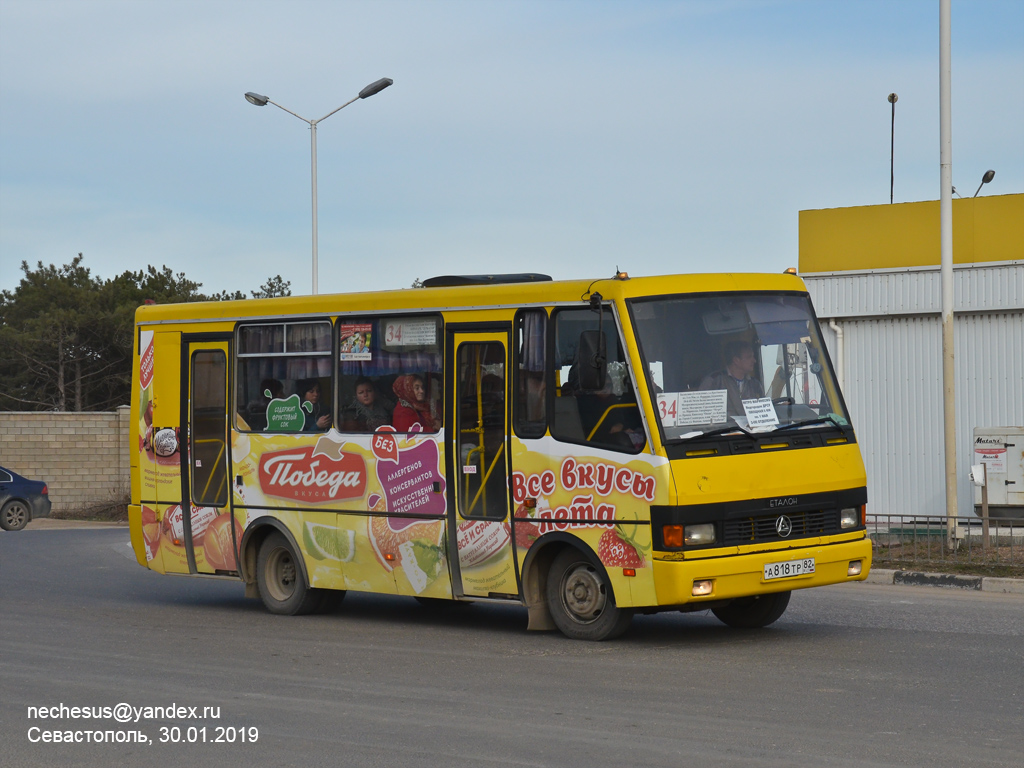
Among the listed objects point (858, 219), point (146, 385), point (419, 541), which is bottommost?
point (419, 541)

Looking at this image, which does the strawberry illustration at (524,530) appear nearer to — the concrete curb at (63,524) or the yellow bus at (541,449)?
the yellow bus at (541,449)

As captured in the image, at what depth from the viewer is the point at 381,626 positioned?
1207 centimetres

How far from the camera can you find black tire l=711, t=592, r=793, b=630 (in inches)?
A: 439

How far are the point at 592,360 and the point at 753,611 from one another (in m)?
2.76

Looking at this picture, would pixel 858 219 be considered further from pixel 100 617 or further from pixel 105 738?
pixel 105 738

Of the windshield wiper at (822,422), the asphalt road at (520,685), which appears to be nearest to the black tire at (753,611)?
the asphalt road at (520,685)

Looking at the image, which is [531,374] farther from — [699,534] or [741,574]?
[741,574]

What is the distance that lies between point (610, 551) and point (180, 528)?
5.36 meters

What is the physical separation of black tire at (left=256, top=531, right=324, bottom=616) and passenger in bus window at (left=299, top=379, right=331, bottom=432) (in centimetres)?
119

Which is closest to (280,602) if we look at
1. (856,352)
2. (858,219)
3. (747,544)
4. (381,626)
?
(381,626)

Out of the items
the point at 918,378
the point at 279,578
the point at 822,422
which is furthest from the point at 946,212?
the point at 279,578

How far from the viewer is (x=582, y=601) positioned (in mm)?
10523

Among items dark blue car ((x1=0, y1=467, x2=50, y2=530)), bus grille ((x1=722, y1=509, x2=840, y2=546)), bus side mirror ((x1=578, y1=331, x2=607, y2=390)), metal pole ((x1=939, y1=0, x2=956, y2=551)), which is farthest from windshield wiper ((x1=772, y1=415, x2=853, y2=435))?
dark blue car ((x1=0, y1=467, x2=50, y2=530))

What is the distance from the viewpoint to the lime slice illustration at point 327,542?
12156 mm
